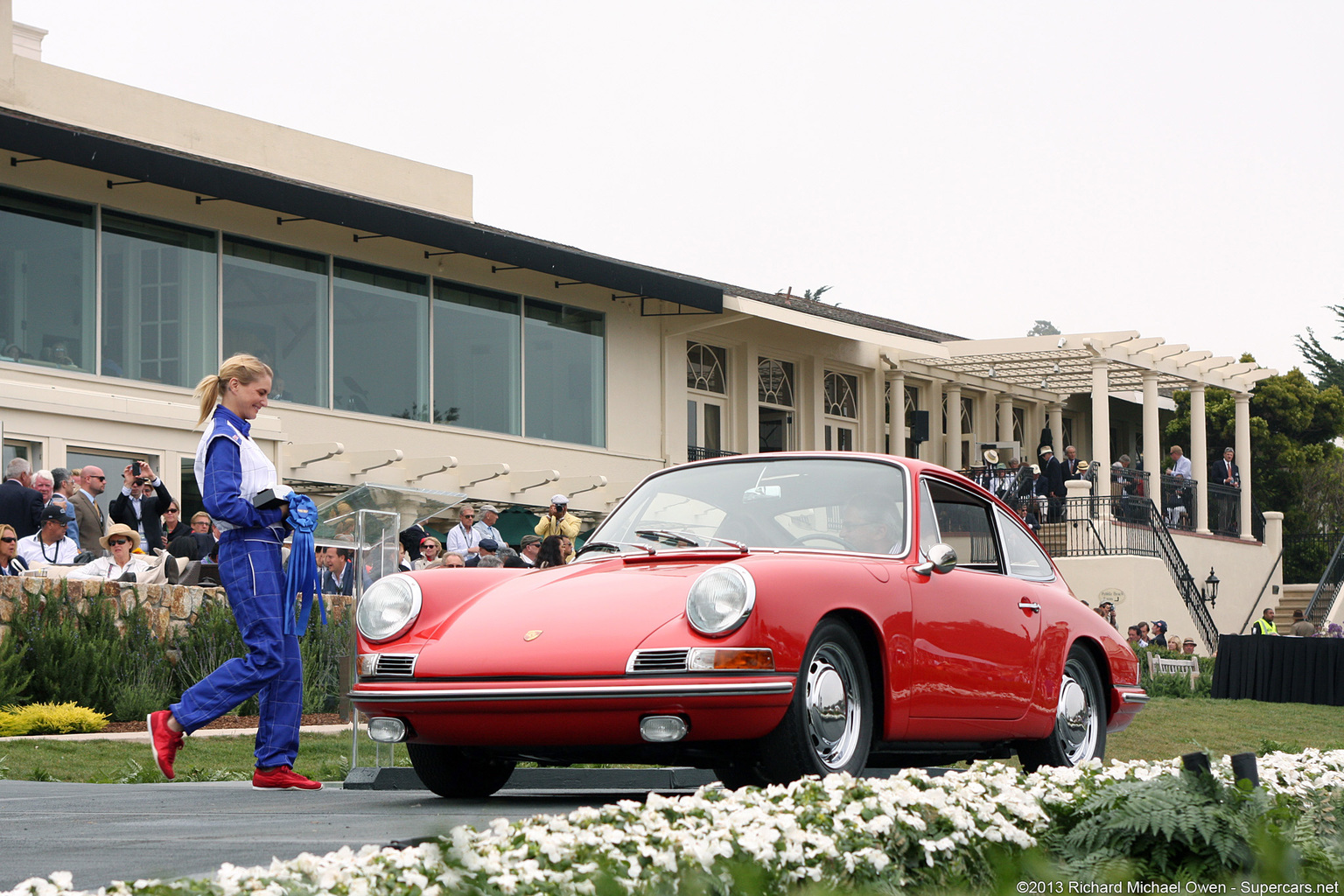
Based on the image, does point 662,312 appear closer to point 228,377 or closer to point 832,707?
point 228,377

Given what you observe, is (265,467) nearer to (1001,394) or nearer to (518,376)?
(518,376)

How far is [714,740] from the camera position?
6.09 m

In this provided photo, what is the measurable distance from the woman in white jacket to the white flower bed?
396 inches

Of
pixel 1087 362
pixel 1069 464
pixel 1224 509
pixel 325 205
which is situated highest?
pixel 325 205

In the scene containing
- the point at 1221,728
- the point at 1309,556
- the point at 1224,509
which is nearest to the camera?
the point at 1221,728

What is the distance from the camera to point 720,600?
20.1 ft

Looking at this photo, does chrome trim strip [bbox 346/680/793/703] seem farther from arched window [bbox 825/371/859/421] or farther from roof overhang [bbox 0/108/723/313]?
arched window [bbox 825/371/859/421]

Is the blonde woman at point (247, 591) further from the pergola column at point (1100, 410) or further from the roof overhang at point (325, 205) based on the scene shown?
the pergola column at point (1100, 410)

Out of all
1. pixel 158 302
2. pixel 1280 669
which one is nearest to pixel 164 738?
pixel 158 302

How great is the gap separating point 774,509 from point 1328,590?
104 ft

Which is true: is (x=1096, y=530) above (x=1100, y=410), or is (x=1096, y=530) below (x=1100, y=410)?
below

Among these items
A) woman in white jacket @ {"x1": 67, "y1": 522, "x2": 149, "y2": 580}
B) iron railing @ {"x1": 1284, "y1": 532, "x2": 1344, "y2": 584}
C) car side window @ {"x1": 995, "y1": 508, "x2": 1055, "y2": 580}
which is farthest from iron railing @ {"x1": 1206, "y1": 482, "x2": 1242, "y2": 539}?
car side window @ {"x1": 995, "y1": 508, "x2": 1055, "y2": 580}

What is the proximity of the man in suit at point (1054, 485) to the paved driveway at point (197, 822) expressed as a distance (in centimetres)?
2616

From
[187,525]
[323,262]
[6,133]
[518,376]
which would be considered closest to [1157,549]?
[518,376]
